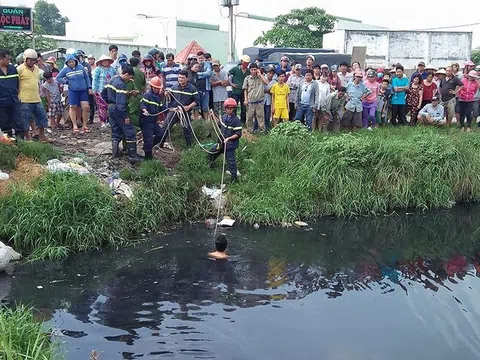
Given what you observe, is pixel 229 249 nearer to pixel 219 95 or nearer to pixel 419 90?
pixel 219 95

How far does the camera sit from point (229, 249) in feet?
28.7

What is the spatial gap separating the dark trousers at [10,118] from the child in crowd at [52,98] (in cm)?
210

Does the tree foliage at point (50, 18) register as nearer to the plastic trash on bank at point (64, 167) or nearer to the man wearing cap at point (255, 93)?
the man wearing cap at point (255, 93)

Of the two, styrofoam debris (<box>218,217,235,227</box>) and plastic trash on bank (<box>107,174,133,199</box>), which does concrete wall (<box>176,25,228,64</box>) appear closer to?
plastic trash on bank (<box>107,174,133,199</box>)

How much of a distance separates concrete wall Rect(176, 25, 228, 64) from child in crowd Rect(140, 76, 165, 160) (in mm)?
34855

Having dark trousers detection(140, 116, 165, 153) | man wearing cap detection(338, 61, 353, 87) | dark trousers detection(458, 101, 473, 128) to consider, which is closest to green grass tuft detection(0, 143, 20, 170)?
dark trousers detection(140, 116, 165, 153)

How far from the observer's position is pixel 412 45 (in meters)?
36.4

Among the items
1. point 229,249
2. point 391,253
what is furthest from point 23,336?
point 391,253

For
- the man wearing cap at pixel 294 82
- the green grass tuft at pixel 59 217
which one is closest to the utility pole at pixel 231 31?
the man wearing cap at pixel 294 82

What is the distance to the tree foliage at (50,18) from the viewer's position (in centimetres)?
6969

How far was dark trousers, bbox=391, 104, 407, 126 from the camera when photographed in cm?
1461

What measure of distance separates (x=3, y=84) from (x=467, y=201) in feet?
32.3

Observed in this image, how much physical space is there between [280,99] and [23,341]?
9.23m

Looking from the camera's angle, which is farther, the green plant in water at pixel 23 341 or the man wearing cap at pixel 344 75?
the man wearing cap at pixel 344 75
